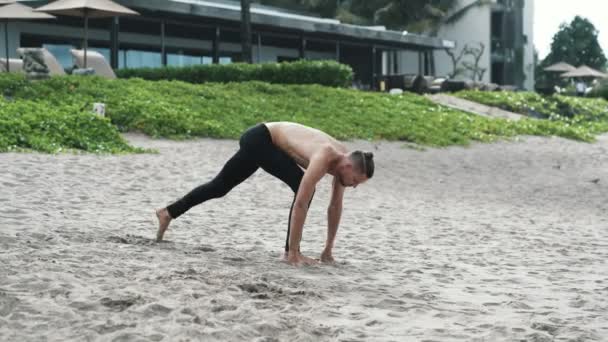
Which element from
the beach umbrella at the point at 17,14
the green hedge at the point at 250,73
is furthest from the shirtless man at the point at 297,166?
the green hedge at the point at 250,73

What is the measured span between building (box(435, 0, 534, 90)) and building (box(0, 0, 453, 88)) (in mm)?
12127

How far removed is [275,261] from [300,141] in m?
0.90

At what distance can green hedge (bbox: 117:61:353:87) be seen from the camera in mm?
22594

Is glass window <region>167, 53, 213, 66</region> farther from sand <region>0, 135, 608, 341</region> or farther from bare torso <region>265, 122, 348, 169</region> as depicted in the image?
bare torso <region>265, 122, 348, 169</region>

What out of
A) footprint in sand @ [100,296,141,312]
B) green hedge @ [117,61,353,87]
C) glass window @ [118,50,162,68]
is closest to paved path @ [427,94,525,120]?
green hedge @ [117,61,353,87]

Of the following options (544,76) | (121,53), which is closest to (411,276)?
(121,53)

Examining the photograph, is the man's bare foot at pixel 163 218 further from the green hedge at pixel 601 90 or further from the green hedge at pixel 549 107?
Result: the green hedge at pixel 601 90

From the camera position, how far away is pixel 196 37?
96.2ft

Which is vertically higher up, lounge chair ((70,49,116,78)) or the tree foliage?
the tree foliage

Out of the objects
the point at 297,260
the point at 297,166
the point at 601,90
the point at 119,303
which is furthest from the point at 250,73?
the point at 601,90

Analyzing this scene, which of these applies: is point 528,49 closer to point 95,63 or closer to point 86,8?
point 95,63

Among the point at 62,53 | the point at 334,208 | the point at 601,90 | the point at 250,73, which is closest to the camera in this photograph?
the point at 334,208

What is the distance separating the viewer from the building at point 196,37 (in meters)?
24.8

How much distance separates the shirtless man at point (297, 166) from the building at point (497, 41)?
4009 cm
